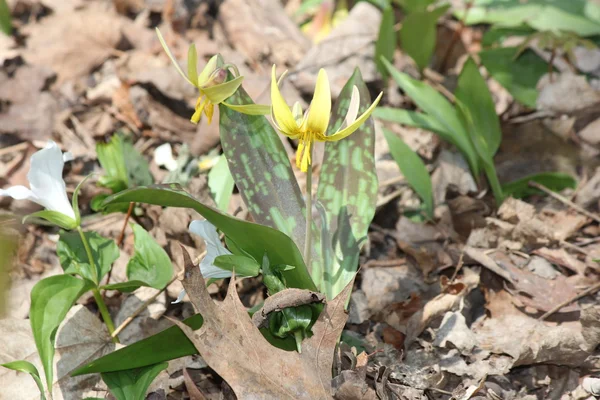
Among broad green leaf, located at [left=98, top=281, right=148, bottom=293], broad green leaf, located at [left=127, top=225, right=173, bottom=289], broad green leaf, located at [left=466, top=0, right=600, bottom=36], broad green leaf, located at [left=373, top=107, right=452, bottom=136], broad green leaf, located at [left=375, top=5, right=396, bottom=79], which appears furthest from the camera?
broad green leaf, located at [left=466, top=0, right=600, bottom=36]

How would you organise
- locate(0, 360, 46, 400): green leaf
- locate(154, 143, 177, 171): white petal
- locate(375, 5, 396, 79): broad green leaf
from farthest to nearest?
locate(375, 5, 396, 79): broad green leaf → locate(154, 143, 177, 171): white petal → locate(0, 360, 46, 400): green leaf

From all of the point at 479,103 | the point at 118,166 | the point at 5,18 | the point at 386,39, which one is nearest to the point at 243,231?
the point at 118,166

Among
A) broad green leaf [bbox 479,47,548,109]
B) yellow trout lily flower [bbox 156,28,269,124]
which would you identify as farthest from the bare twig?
broad green leaf [bbox 479,47,548,109]

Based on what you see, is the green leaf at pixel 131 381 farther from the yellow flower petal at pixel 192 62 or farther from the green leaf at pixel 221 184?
the yellow flower petal at pixel 192 62

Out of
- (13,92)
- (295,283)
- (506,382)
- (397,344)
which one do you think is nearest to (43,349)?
(295,283)

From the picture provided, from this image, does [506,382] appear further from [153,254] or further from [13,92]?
[13,92]

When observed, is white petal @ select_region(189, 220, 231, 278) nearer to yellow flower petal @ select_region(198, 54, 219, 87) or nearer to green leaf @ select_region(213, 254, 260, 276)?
green leaf @ select_region(213, 254, 260, 276)
